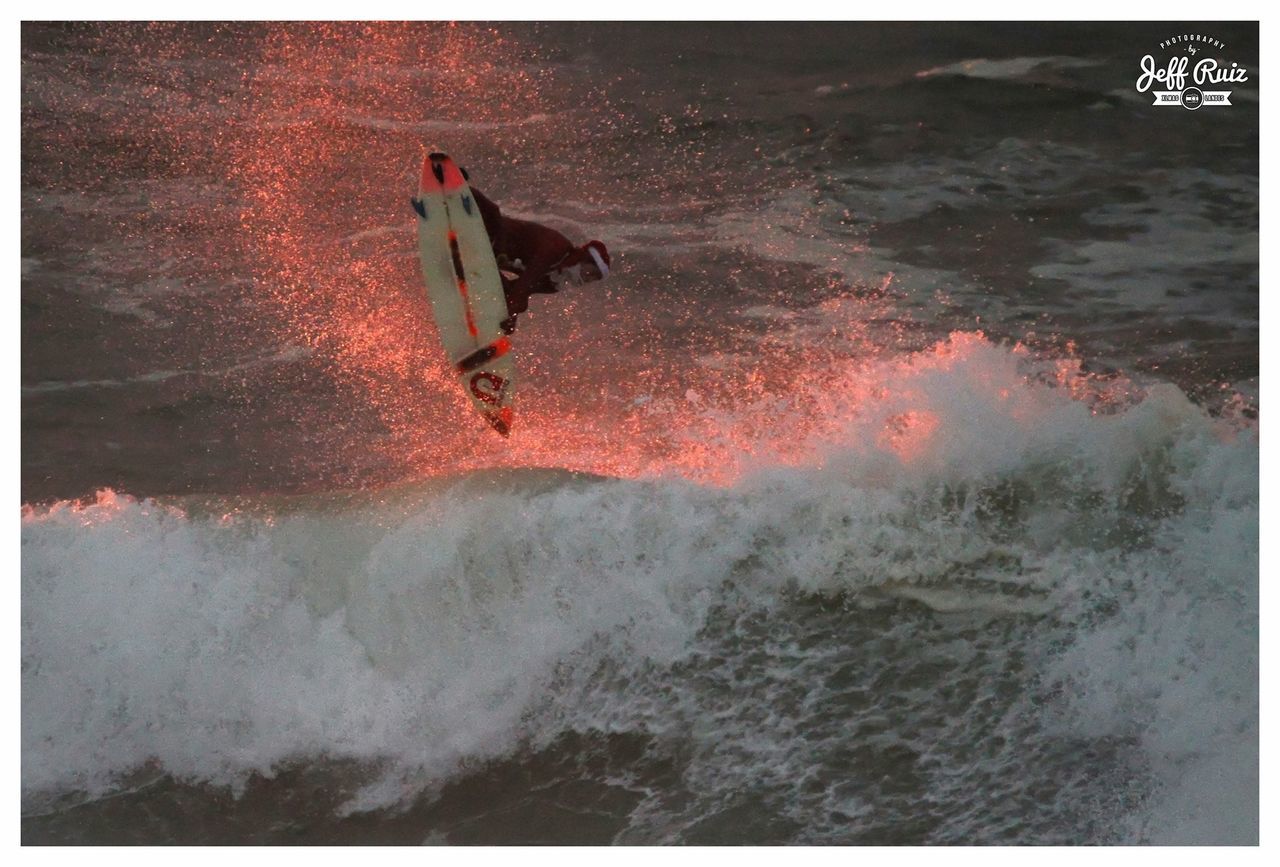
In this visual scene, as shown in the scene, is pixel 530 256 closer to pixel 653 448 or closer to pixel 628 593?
pixel 653 448

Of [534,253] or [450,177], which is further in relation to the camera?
[534,253]

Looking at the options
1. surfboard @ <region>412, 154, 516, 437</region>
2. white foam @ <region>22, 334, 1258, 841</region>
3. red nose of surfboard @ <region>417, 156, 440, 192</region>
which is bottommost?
white foam @ <region>22, 334, 1258, 841</region>

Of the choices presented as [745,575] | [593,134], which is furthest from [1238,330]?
[593,134]

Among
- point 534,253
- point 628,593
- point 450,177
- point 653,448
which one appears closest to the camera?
point 628,593

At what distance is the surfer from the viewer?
601 centimetres

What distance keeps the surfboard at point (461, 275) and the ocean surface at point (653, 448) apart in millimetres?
598

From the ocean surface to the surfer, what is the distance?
941 mm

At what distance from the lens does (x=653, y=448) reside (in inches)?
258

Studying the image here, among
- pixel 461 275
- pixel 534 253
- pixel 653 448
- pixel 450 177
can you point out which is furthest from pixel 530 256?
pixel 653 448

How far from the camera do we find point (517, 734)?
5.64 meters

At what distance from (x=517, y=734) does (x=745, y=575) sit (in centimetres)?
128

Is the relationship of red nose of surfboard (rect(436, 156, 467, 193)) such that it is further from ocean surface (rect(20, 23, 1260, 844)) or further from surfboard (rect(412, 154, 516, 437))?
ocean surface (rect(20, 23, 1260, 844))

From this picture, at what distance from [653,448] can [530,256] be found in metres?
1.24

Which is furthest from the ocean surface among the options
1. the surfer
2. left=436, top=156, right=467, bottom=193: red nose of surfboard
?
left=436, top=156, right=467, bottom=193: red nose of surfboard
